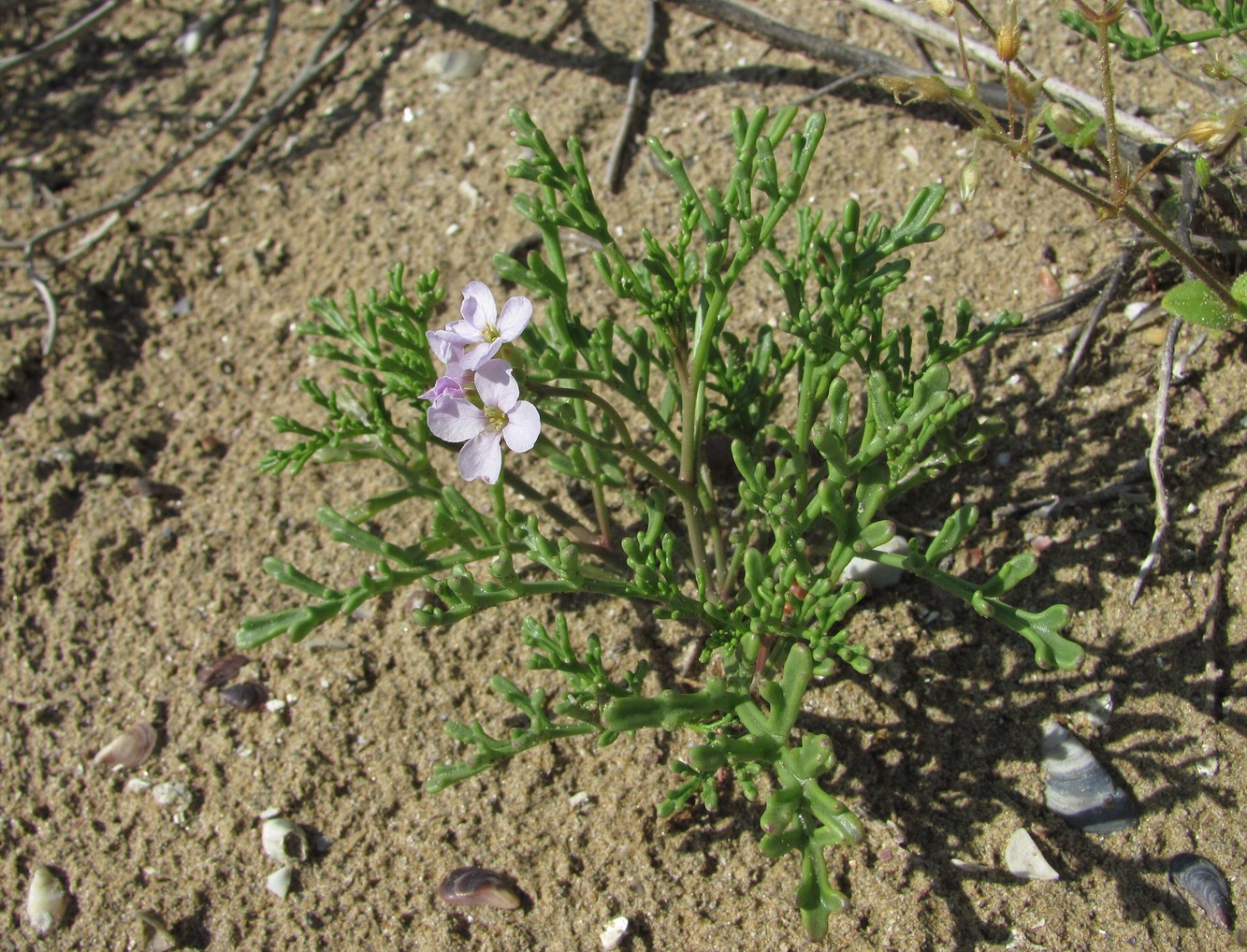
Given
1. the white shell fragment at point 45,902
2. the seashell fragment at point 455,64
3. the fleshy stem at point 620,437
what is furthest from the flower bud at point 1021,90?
the white shell fragment at point 45,902

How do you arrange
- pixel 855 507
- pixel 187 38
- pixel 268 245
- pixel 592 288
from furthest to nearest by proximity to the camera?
pixel 187 38 < pixel 268 245 < pixel 592 288 < pixel 855 507

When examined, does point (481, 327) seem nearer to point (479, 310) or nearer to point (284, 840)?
point (479, 310)

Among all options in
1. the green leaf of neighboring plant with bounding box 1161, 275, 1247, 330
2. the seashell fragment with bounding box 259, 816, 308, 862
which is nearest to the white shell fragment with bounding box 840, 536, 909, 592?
the green leaf of neighboring plant with bounding box 1161, 275, 1247, 330

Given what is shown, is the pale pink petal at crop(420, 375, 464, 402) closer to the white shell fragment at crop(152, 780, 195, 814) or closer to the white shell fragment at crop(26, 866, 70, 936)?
the white shell fragment at crop(152, 780, 195, 814)

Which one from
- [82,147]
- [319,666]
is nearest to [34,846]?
[319,666]

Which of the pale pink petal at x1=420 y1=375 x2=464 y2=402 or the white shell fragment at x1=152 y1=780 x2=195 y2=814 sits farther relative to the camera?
the white shell fragment at x1=152 y1=780 x2=195 y2=814

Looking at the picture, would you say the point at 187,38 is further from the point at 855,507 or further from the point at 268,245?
the point at 855,507

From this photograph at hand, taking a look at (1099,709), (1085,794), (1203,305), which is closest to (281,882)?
(1085,794)
